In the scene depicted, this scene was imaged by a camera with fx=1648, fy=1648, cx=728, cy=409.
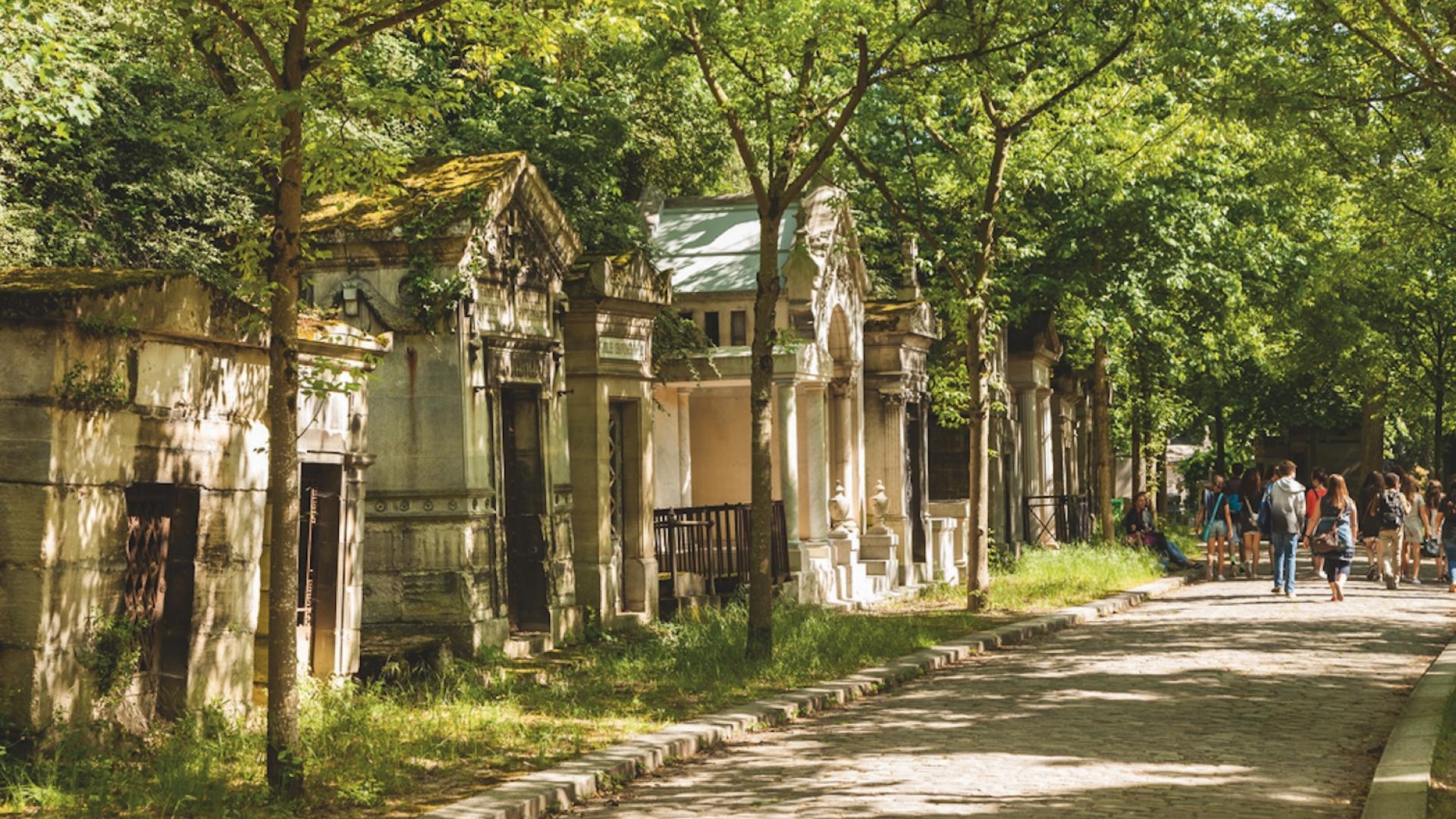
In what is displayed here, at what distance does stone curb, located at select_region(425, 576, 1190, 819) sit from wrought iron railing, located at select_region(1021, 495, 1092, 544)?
16893mm

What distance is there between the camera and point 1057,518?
1479 inches

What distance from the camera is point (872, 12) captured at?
52.4ft

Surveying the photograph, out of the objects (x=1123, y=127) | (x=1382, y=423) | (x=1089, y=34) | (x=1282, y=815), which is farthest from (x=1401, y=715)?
(x=1382, y=423)

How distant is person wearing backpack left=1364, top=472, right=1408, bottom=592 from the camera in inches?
1008

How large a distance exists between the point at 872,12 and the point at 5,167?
833cm

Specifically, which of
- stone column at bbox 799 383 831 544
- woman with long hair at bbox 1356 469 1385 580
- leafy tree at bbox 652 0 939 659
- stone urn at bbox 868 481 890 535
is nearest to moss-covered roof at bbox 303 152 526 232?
leafy tree at bbox 652 0 939 659

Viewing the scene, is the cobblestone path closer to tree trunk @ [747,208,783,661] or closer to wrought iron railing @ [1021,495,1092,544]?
tree trunk @ [747,208,783,661]

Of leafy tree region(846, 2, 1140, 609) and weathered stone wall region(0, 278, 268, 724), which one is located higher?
leafy tree region(846, 2, 1140, 609)

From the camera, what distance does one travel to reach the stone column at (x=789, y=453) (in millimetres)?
22375

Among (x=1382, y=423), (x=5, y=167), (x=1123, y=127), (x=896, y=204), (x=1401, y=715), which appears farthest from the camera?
(x=1382, y=423)

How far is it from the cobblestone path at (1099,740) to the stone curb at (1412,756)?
0.60 feet

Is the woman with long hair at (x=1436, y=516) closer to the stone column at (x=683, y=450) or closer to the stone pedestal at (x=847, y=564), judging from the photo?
the stone pedestal at (x=847, y=564)

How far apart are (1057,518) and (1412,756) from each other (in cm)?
2801

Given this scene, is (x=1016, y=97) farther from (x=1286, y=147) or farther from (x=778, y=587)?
(x=778, y=587)
